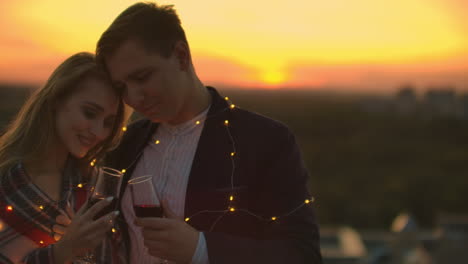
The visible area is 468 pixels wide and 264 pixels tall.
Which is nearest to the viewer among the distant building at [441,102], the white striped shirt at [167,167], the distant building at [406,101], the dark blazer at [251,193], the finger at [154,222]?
the finger at [154,222]

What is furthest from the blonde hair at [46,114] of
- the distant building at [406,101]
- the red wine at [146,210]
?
the distant building at [406,101]

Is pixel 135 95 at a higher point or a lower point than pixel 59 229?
higher

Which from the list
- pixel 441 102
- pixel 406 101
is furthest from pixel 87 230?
pixel 406 101

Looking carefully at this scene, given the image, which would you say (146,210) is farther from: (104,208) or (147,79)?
(147,79)

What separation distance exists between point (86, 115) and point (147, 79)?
0.34 meters

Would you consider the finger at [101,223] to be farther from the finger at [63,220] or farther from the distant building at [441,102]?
the distant building at [441,102]

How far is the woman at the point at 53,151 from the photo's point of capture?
79.0 inches

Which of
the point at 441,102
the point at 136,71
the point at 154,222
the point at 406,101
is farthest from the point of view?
the point at 406,101

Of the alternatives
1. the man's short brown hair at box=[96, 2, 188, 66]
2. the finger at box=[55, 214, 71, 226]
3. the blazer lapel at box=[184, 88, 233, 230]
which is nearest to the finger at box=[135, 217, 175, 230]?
the blazer lapel at box=[184, 88, 233, 230]

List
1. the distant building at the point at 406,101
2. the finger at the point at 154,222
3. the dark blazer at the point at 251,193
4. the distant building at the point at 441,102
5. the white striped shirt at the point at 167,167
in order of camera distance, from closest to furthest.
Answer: the finger at the point at 154,222, the dark blazer at the point at 251,193, the white striped shirt at the point at 167,167, the distant building at the point at 441,102, the distant building at the point at 406,101

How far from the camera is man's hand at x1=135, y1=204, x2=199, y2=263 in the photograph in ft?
5.44

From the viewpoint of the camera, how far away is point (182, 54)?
7.04 feet

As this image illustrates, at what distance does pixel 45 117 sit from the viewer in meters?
2.21

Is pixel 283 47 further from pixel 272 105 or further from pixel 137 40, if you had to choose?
pixel 137 40
